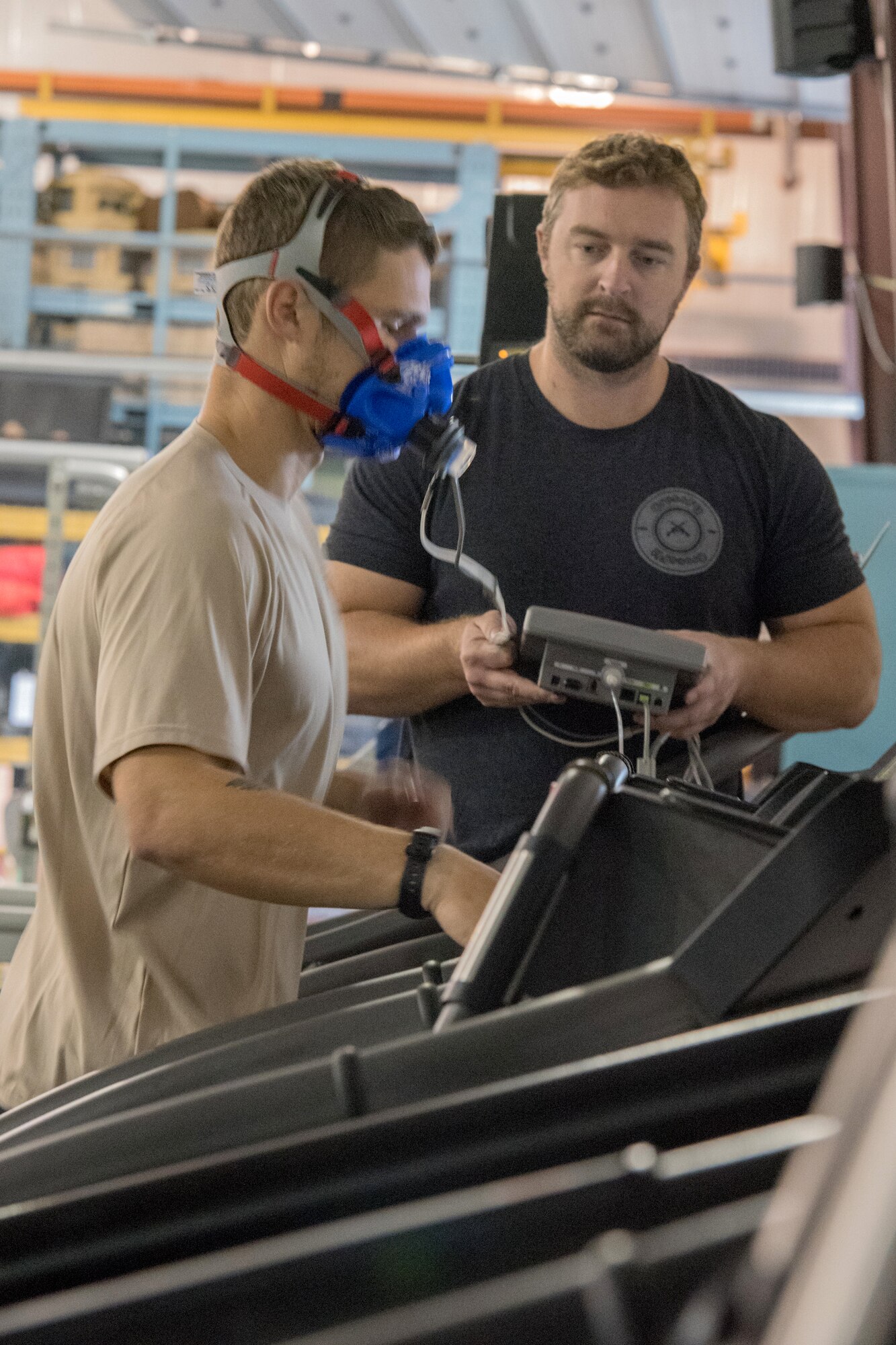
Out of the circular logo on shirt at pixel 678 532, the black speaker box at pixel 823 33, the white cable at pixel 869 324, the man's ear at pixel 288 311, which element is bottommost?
the circular logo on shirt at pixel 678 532

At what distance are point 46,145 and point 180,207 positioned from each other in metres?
0.78

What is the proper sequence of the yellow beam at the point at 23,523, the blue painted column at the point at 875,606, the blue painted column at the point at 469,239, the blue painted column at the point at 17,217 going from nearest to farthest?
the blue painted column at the point at 875,606 → the blue painted column at the point at 469,239 → the yellow beam at the point at 23,523 → the blue painted column at the point at 17,217

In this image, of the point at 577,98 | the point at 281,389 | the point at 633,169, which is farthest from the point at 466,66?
the point at 281,389

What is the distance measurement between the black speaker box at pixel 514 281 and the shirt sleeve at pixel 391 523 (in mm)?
590

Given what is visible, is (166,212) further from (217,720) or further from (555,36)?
(217,720)

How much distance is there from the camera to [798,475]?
1.95 m

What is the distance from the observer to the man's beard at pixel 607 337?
1880mm

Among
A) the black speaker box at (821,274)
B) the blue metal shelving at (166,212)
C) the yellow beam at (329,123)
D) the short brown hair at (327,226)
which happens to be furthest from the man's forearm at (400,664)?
the yellow beam at (329,123)

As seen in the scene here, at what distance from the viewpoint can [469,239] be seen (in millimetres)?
5688

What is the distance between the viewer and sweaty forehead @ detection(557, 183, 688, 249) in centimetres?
187

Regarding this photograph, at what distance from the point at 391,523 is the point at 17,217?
184 inches

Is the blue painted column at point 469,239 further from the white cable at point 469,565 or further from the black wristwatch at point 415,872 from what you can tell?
the black wristwatch at point 415,872

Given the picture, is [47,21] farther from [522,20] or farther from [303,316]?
[303,316]

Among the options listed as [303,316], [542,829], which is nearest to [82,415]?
[303,316]
